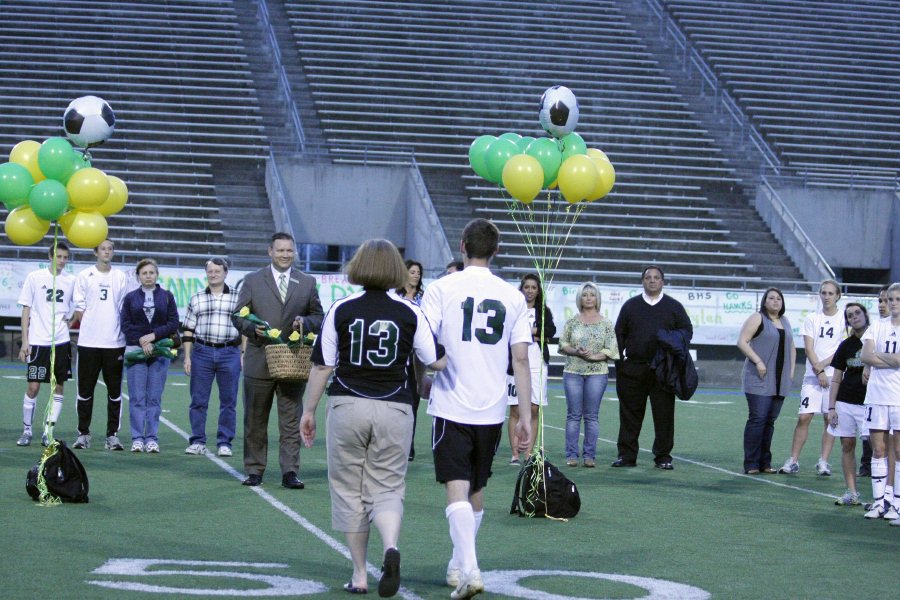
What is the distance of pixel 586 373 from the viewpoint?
1243cm

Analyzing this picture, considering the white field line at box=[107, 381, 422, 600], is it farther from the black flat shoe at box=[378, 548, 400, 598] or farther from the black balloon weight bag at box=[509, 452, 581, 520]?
the black balloon weight bag at box=[509, 452, 581, 520]

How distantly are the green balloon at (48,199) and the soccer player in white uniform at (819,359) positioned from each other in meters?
6.82

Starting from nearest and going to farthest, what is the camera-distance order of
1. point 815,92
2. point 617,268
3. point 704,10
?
point 617,268
point 815,92
point 704,10

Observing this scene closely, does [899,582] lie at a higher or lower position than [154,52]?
lower

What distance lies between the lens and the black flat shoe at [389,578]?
229 inches

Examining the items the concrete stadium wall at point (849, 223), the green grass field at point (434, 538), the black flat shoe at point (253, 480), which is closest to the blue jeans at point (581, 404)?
the green grass field at point (434, 538)

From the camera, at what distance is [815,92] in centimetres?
3559

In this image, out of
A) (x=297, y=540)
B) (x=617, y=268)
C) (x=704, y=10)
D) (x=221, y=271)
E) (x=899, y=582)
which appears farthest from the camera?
(x=704, y=10)

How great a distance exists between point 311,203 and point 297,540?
70.8 ft

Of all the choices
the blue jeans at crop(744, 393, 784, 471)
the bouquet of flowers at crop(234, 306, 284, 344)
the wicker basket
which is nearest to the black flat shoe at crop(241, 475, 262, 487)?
the wicker basket

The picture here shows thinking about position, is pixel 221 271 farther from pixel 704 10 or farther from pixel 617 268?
pixel 704 10

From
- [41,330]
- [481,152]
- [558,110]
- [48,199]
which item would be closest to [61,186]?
[48,199]

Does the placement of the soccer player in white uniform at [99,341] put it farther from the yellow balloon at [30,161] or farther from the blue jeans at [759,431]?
the blue jeans at [759,431]

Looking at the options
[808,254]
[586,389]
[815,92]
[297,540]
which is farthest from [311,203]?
[297,540]
